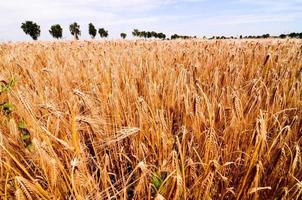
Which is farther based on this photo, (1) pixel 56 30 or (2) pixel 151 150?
(1) pixel 56 30

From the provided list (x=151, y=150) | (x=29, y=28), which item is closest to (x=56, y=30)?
(x=29, y=28)

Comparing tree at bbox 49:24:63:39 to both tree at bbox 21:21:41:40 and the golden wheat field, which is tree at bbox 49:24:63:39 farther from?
the golden wheat field

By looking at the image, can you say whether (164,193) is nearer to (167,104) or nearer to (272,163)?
(272,163)

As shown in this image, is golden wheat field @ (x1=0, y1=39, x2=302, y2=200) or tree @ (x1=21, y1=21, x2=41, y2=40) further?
tree @ (x1=21, y1=21, x2=41, y2=40)

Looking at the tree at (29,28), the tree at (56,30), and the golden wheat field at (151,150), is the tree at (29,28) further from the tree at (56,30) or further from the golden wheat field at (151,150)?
the golden wheat field at (151,150)

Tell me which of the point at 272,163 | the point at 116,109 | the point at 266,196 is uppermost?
the point at 116,109

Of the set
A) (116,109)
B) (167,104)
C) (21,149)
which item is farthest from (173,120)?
(21,149)

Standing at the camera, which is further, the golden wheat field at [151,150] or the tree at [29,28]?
the tree at [29,28]

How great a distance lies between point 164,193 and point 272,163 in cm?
Result: 46

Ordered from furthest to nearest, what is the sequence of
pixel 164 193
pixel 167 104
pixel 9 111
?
1. pixel 167 104
2. pixel 9 111
3. pixel 164 193

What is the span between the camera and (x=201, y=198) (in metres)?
1.16

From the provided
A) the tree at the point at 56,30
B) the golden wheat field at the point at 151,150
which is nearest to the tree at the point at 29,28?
the tree at the point at 56,30

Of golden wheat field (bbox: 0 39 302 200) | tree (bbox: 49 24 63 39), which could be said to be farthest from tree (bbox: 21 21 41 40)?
golden wheat field (bbox: 0 39 302 200)

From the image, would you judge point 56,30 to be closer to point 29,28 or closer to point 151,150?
point 29,28
